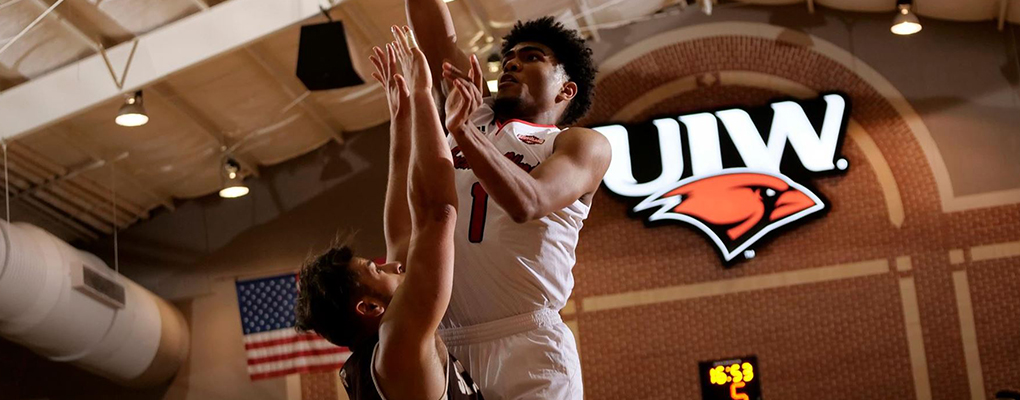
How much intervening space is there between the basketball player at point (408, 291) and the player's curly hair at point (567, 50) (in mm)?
732

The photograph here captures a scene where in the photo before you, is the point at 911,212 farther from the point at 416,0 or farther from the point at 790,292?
the point at 416,0

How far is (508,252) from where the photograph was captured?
3207mm

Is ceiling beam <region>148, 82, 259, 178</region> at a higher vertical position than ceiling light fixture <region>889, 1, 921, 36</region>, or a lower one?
lower

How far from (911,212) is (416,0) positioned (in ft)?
33.4

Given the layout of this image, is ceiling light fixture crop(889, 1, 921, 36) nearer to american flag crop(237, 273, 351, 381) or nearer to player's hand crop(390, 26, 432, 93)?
american flag crop(237, 273, 351, 381)

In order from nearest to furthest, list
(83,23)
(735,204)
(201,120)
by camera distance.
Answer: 1. (83,23)
2. (201,120)
3. (735,204)

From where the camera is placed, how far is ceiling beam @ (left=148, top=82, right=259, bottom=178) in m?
11.4

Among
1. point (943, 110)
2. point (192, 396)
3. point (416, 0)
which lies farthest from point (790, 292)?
point (416, 0)

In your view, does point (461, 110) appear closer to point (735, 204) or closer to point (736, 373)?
point (736, 373)

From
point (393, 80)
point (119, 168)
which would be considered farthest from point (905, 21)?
point (393, 80)

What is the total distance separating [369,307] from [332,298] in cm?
10

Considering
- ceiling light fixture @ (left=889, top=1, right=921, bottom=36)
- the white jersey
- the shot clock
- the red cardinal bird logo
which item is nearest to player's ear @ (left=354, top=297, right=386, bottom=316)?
the white jersey

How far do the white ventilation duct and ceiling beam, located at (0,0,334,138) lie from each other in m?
1.38

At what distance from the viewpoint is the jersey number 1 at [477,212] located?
328cm
